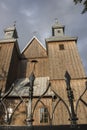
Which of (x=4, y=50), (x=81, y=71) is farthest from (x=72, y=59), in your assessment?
(x=4, y=50)

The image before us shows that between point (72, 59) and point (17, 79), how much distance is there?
23.3ft

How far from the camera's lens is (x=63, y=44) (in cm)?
2298

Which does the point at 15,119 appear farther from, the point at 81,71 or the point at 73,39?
the point at 73,39

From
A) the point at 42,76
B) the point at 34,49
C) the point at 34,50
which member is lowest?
the point at 42,76

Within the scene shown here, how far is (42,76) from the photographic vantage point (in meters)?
21.3

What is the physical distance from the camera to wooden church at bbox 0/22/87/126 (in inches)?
598

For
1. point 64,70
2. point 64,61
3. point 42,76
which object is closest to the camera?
point 64,70

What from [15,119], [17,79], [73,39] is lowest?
[15,119]

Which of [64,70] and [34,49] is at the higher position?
[34,49]

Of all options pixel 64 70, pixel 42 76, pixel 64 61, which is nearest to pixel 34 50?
pixel 42 76

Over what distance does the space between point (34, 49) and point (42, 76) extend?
547cm

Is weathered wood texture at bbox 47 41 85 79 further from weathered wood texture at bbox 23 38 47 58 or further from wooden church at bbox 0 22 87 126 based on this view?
weathered wood texture at bbox 23 38 47 58

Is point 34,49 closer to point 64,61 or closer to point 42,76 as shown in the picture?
point 42,76

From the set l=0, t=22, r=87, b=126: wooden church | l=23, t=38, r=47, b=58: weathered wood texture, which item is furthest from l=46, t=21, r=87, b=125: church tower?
l=23, t=38, r=47, b=58: weathered wood texture
